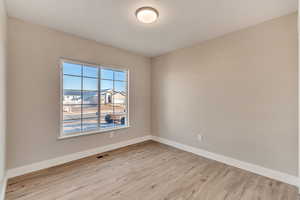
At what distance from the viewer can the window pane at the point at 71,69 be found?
2775 mm

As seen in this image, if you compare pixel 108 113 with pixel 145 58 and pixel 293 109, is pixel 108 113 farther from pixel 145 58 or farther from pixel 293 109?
pixel 293 109

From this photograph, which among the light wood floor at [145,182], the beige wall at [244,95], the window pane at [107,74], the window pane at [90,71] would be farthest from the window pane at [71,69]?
the beige wall at [244,95]

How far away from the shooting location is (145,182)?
212 cm

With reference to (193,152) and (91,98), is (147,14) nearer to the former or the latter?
(91,98)

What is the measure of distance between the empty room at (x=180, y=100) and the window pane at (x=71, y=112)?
2cm

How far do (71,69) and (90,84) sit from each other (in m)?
0.48

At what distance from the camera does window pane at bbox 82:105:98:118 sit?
3.04 meters

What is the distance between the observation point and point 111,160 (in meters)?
2.84

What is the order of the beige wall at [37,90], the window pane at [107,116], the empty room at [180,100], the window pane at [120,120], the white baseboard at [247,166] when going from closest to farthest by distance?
the empty room at [180,100], the white baseboard at [247,166], the beige wall at [37,90], the window pane at [107,116], the window pane at [120,120]

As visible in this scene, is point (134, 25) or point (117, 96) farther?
point (117, 96)

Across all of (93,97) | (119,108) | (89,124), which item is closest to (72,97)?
(93,97)

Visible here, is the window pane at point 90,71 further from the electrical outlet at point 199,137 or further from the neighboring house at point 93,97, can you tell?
the electrical outlet at point 199,137

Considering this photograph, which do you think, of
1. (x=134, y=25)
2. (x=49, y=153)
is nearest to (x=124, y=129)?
(x=49, y=153)

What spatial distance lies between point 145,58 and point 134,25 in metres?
1.72
